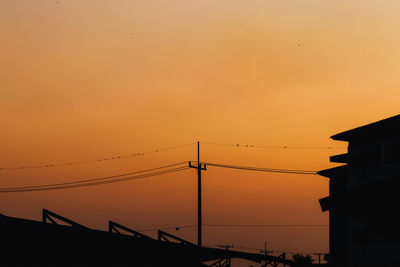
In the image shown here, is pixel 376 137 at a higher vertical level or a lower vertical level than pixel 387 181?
higher

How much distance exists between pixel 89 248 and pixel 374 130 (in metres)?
16.3

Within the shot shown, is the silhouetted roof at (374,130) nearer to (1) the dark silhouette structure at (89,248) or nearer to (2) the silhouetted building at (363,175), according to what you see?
(2) the silhouetted building at (363,175)


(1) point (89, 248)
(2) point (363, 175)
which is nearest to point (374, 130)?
(2) point (363, 175)

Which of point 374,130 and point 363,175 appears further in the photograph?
point 363,175

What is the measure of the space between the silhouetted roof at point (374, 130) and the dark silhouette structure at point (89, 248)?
8379 millimetres

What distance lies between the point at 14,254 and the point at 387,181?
2722cm

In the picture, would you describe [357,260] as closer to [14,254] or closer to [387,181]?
[14,254]

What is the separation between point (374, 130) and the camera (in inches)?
1312

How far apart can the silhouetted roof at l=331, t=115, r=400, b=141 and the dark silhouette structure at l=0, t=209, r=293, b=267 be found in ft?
27.5

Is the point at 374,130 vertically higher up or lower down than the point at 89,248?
higher up

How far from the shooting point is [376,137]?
33.4 meters

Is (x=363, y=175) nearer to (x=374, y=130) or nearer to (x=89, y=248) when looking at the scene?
(x=374, y=130)

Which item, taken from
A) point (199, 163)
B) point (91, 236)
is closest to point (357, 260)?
point (91, 236)

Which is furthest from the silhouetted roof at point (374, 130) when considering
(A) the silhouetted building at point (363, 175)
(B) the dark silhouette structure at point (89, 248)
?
(B) the dark silhouette structure at point (89, 248)
